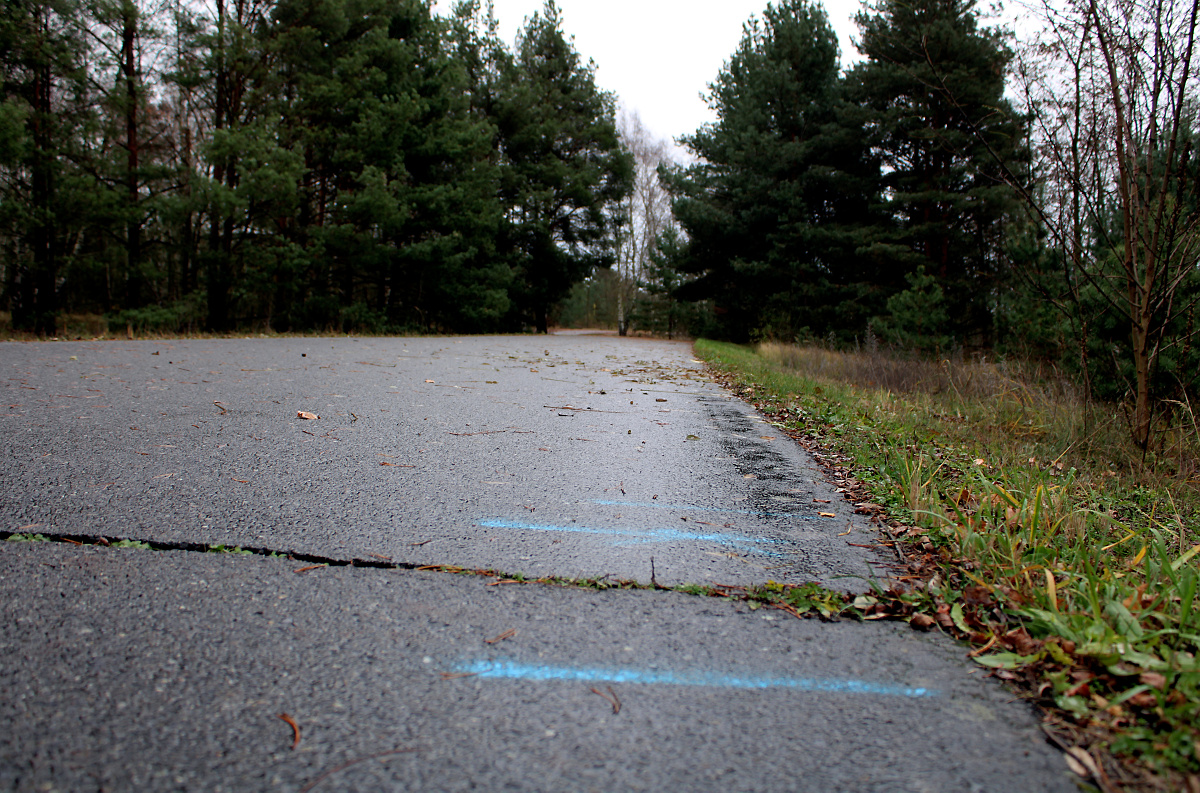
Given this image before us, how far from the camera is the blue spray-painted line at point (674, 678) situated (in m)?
1.51

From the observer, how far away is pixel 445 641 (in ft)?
5.40

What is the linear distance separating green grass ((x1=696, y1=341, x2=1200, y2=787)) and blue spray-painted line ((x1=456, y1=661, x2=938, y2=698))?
37 centimetres

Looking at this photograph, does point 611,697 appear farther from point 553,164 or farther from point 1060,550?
point 553,164

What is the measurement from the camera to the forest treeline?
13.0 metres

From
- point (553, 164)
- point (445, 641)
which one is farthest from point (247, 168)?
point (445, 641)

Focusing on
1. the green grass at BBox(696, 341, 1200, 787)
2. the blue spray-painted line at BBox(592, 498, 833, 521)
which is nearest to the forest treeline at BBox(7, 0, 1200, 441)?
the green grass at BBox(696, 341, 1200, 787)

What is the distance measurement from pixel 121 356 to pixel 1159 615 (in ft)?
30.2

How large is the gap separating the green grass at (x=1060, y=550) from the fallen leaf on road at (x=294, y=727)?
1.58 meters

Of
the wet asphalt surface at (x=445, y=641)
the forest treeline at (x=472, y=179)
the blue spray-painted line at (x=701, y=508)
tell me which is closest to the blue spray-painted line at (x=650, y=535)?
the wet asphalt surface at (x=445, y=641)

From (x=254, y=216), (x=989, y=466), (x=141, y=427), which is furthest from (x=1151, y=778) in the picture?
(x=254, y=216)

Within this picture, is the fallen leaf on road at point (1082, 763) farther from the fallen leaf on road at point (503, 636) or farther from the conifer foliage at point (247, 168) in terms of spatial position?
the conifer foliage at point (247, 168)

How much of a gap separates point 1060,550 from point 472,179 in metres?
21.8

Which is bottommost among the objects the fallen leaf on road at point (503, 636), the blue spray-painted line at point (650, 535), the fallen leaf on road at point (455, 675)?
the fallen leaf on road at point (455, 675)

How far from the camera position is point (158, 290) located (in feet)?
73.3
